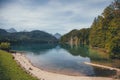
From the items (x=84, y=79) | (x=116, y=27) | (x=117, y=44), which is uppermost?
(x=116, y=27)

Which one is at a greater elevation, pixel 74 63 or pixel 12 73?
pixel 12 73

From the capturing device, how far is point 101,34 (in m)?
98.8

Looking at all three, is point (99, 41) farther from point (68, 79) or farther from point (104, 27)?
point (68, 79)

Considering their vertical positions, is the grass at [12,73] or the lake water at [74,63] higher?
the grass at [12,73]

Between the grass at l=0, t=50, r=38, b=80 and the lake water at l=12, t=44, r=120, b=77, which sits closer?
the grass at l=0, t=50, r=38, b=80

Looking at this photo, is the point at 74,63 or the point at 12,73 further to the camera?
the point at 74,63

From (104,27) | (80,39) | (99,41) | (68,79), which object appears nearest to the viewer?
(68,79)

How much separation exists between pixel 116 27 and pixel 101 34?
32201mm

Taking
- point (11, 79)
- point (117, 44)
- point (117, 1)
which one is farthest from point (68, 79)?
point (117, 1)

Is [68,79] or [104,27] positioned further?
[104,27]

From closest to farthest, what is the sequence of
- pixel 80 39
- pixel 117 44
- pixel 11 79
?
1. pixel 11 79
2. pixel 117 44
3. pixel 80 39

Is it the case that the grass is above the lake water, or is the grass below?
above

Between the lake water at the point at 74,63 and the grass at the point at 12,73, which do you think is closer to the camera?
the grass at the point at 12,73

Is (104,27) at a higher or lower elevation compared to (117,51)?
higher
